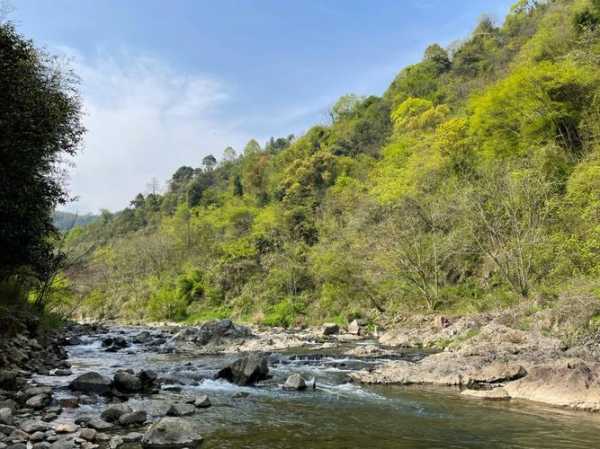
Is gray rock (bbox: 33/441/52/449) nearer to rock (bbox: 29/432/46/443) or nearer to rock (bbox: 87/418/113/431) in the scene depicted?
rock (bbox: 29/432/46/443)

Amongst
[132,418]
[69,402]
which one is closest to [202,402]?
[132,418]

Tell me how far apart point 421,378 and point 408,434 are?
559 cm

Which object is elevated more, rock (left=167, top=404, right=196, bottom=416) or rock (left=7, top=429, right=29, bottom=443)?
rock (left=7, top=429, right=29, bottom=443)

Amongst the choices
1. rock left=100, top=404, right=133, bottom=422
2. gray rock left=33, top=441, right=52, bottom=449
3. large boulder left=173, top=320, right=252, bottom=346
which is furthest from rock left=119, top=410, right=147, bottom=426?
large boulder left=173, top=320, right=252, bottom=346

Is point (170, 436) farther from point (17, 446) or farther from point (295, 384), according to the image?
point (295, 384)

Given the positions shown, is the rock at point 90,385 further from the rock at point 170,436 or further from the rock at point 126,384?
the rock at point 170,436

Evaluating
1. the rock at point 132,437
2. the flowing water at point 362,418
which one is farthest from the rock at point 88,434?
the flowing water at point 362,418

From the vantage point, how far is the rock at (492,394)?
11.9 meters

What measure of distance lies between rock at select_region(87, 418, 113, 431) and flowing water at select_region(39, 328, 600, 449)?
50.0 inches

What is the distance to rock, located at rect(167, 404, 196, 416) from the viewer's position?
1028 cm

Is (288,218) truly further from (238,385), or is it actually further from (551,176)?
(238,385)

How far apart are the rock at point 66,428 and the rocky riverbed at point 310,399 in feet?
0.08

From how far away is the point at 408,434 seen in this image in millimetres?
9141

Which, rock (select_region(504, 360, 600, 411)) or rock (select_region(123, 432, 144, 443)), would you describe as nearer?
rock (select_region(123, 432, 144, 443))
